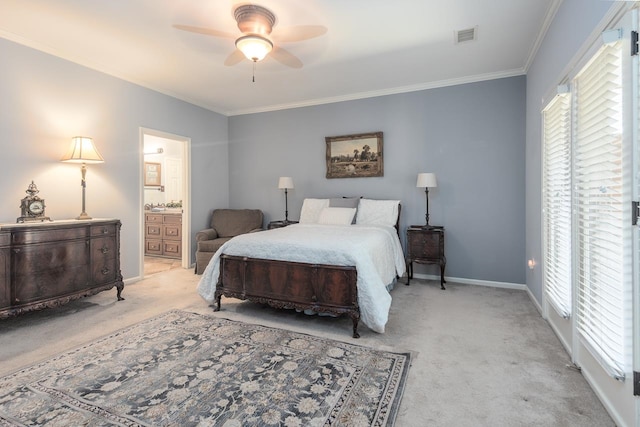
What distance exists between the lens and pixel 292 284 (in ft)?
9.48

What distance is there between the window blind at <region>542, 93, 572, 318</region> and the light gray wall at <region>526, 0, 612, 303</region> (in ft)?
0.77

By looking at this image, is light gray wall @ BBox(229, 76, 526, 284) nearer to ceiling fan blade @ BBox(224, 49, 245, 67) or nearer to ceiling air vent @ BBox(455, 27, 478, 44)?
ceiling air vent @ BBox(455, 27, 478, 44)

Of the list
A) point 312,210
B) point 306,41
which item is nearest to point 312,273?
point 312,210

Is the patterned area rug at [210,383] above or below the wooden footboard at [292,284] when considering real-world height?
below

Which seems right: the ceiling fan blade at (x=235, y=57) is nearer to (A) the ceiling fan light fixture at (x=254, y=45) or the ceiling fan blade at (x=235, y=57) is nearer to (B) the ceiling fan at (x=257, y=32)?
(B) the ceiling fan at (x=257, y=32)

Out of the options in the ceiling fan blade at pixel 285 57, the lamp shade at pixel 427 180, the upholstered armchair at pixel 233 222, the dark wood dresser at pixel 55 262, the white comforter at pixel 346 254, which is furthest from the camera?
the upholstered armchair at pixel 233 222

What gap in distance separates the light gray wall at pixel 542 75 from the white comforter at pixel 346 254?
1579 millimetres

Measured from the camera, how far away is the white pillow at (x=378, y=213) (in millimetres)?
4359

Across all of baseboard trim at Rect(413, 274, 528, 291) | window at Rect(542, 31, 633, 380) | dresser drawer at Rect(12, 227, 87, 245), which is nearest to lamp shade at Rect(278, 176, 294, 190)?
baseboard trim at Rect(413, 274, 528, 291)

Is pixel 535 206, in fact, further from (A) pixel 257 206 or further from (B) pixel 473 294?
(A) pixel 257 206

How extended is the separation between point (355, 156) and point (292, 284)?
8.84 ft

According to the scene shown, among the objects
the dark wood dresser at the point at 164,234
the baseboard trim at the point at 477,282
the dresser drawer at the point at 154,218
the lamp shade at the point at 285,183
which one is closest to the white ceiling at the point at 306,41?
the lamp shade at the point at 285,183

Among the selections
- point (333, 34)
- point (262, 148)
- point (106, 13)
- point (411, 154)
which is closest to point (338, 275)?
point (333, 34)

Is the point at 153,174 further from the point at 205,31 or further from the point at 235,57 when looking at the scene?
the point at 205,31
